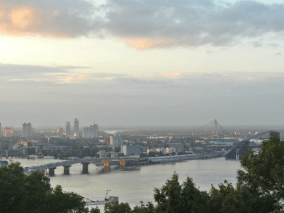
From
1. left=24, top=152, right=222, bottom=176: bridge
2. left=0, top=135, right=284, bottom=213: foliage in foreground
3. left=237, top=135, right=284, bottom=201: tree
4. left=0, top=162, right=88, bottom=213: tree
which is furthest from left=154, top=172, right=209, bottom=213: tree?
left=24, top=152, right=222, bottom=176: bridge

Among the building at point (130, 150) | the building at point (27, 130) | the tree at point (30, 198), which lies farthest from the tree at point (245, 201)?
the building at point (27, 130)

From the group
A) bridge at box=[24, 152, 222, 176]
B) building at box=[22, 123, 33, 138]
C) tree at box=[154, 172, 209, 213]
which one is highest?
building at box=[22, 123, 33, 138]

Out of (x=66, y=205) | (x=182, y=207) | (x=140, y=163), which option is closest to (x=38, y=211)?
(x=66, y=205)

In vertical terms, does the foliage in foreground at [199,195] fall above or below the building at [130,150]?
Answer: above

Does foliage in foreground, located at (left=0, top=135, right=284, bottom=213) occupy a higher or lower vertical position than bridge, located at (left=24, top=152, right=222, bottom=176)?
higher

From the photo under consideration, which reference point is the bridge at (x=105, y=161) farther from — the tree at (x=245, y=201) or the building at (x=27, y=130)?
the building at (x=27, y=130)

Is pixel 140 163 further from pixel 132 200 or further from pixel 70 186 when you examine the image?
pixel 132 200

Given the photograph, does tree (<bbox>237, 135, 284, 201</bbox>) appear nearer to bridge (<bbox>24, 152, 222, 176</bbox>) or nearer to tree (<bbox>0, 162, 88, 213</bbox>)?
tree (<bbox>0, 162, 88, 213</bbox>)

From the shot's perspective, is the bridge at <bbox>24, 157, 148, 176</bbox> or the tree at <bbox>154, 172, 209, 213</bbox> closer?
the tree at <bbox>154, 172, 209, 213</bbox>
